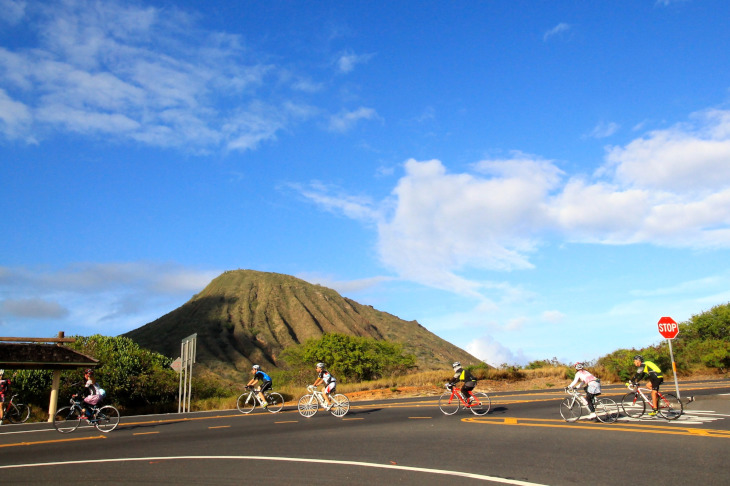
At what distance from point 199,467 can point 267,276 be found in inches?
6312

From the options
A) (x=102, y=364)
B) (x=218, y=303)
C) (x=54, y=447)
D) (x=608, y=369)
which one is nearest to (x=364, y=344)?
(x=608, y=369)

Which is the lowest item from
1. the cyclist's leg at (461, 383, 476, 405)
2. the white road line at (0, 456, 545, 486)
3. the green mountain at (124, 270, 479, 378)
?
the white road line at (0, 456, 545, 486)

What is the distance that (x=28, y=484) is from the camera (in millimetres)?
8805

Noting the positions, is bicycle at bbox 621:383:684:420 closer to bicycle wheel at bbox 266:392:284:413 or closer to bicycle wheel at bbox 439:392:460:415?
bicycle wheel at bbox 439:392:460:415

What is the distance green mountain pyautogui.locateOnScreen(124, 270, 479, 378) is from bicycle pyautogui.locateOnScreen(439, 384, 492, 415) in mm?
90669

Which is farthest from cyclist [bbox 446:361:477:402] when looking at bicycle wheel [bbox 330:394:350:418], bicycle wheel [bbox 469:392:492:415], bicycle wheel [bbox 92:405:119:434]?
bicycle wheel [bbox 92:405:119:434]

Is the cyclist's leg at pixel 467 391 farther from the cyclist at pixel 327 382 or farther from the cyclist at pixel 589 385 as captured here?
the cyclist at pixel 327 382

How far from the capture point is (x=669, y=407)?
15.3 metres

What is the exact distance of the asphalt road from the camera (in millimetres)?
8688

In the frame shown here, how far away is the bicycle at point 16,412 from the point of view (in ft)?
70.2

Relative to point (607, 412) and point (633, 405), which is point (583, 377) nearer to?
point (607, 412)

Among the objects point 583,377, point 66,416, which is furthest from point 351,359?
point 583,377

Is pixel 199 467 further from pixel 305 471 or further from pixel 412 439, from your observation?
pixel 412 439

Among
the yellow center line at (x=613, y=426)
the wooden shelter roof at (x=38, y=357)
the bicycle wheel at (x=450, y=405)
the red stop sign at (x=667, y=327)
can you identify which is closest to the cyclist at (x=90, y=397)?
the wooden shelter roof at (x=38, y=357)
